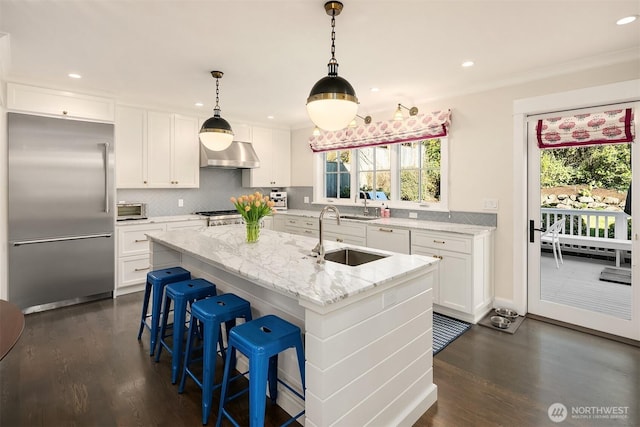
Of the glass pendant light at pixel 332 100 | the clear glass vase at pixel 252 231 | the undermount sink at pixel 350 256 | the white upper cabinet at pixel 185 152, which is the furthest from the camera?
the white upper cabinet at pixel 185 152

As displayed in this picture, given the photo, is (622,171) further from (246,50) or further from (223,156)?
(223,156)

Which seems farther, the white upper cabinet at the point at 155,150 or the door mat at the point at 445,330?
the white upper cabinet at the point at 155,150

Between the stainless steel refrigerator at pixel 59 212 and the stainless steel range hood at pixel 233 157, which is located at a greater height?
the stainless steel range hood at pixel 233 157

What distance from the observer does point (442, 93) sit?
395 centimetres

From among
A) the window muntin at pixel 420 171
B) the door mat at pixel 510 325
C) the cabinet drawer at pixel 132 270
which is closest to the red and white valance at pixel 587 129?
the window muntin at pixel 420 171

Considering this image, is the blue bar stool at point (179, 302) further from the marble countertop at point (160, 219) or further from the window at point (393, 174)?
the window at point (393, 174)

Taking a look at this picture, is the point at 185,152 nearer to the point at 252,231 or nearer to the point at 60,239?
the point at 60,239

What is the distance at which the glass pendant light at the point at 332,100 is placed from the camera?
1.93m

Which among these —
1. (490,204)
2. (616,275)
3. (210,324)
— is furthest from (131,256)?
(616,275)

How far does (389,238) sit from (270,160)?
9.14 feet

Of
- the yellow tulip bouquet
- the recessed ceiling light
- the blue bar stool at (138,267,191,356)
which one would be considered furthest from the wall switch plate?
the blue bar stool at (138,267,191,356)

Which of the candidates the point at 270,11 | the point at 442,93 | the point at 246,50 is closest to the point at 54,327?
the point at 246,50

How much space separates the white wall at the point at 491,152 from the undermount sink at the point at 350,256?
198 centimetres

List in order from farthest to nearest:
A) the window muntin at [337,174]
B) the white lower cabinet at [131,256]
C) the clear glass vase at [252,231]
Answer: the window muntin at [337,174] → the white lower cabinet at [131,256] → the clear glass vase at [252,231]
